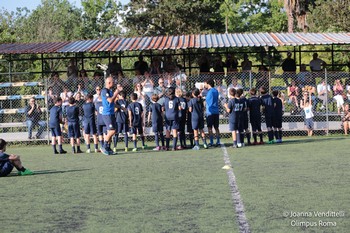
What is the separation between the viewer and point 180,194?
36.3 ft

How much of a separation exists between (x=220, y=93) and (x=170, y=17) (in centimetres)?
3624

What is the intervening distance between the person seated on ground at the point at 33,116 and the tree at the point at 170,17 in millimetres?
34840

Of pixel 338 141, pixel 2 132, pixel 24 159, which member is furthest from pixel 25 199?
pixel 2 132

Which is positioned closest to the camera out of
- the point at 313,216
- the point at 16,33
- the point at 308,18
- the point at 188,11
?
the point at 313,216

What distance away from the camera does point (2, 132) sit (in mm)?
25031

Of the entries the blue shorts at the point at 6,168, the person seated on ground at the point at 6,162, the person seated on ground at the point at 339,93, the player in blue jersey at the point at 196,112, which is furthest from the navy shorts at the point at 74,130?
the person seated on ground at the point at 339,93

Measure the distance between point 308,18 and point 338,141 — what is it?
3029 centimetres

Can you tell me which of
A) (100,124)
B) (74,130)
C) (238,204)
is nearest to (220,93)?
(100,124)

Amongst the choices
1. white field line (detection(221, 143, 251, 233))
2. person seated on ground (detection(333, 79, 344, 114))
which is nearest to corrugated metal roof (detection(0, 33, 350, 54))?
person seated on ground (detection(333, 79, 344, 114))

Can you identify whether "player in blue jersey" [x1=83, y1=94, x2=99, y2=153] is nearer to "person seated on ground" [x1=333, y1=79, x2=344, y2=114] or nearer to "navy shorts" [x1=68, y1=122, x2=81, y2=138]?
"navy shorts" [x1=68, y1=122, x2=81, y2=138]

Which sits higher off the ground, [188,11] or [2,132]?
[188,11]

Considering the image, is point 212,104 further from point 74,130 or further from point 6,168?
point 6,168

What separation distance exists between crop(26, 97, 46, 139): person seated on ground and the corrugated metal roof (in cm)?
185

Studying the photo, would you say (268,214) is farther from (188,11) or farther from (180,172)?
(188,11)
